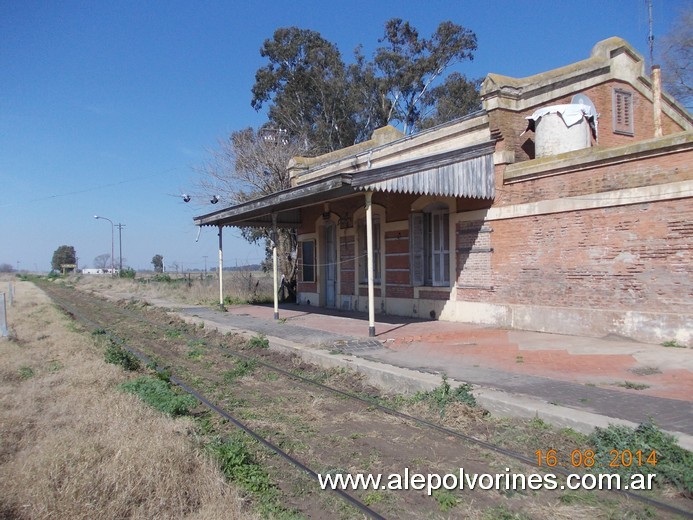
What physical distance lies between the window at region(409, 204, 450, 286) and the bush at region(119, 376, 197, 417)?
8.54m

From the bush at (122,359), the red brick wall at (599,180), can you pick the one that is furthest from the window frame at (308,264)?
the bush at (122,359)

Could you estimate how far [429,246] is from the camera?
15359 millimetres

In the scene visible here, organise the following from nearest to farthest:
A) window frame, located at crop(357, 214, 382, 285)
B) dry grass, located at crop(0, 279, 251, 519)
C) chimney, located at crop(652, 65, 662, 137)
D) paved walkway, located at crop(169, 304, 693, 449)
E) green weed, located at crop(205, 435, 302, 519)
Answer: dry grass, located at crop(0, 279, 251, 519) → green weed, located at crop(205, 435, 302, 519) → paved walkway, located at crop(169, 304, 693, 449) → chimney, located at crop(652, 65, 662, 137) → window frame, located at crop(357, 214, 382, 285)

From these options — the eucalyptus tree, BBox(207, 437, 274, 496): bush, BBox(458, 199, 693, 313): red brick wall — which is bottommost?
BBox(207, 437, 274, 496): bush

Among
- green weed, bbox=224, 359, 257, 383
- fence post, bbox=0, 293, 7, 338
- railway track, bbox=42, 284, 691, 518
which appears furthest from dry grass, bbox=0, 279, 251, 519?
fence post, bbox=0, 293, 7, 338

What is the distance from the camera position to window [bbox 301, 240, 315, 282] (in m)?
21.2

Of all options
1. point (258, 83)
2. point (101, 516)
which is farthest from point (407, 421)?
point (258, 83)

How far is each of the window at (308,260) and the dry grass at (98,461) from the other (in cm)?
1377

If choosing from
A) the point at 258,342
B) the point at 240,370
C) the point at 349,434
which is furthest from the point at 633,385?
the point at 258,342

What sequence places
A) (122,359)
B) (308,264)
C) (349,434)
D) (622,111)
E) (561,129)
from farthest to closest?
(308,264) < (622,111) < (561,129) < (122,359) < (349,434)

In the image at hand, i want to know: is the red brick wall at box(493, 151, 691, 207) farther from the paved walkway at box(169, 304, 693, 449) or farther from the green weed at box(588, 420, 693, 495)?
the green weed at box(588, 420, 693, 495)

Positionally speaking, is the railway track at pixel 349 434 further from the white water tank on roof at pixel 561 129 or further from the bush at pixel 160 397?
the white water tank on roof at pixel 561 129

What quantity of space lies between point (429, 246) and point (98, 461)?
39.0 feet

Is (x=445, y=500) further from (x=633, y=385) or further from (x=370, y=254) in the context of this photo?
(x=370, y=254)
